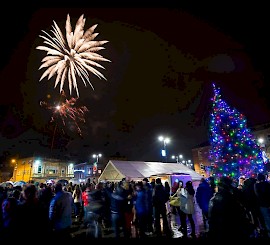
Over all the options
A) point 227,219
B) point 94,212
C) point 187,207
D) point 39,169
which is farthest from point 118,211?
point 39,169

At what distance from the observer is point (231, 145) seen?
2434 cm

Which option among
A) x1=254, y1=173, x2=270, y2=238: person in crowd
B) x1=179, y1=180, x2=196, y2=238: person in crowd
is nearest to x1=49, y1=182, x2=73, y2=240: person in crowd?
x1=179, y1=180, x2=196, y2=238: person in crowd

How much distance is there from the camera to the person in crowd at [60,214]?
581 centimetres

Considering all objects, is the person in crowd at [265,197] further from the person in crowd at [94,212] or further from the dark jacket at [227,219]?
the person in crowd at [94,212]

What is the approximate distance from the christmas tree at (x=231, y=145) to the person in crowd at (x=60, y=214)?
69.7ft

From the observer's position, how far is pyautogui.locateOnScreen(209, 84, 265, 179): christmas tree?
23297 millimetres

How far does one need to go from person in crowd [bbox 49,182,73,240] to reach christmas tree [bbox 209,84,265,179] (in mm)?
21240

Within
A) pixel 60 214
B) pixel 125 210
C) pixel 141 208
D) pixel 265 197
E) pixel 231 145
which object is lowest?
pixel 141 208

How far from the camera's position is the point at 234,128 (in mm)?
24828

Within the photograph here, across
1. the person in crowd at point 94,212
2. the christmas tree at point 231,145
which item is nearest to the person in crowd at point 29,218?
the person in crowd at point 94,212

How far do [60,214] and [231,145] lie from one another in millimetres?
22736

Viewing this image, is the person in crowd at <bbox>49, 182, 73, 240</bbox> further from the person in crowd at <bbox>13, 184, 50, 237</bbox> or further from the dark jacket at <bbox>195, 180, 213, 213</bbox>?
the dark jacket at <bbox>195, 180, 213, 213</bbox>

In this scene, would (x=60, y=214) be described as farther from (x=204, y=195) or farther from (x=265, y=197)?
(x=265, y=197)

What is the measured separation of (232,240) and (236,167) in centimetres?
2196
